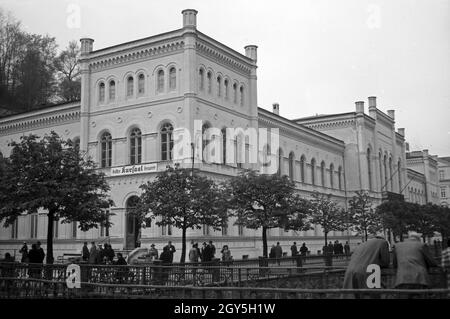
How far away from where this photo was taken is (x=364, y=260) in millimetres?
9336

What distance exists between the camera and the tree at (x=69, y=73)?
61719 mm

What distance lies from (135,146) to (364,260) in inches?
1228

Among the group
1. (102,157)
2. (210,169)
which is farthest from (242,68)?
(102,157)

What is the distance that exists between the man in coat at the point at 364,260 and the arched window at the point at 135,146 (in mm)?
30496

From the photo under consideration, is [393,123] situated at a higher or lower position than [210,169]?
higher

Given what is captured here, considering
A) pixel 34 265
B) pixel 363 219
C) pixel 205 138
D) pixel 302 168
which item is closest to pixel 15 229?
pixel 205 138

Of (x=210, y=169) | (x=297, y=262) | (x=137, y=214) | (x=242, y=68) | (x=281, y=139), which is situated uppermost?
(x=242, y=68)

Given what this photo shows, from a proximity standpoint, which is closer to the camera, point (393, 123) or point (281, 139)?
point (281, 139)

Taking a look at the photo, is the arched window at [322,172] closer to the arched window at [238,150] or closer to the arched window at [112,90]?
the arched window at [238,150]

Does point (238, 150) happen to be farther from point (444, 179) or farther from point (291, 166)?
point (444, 179)

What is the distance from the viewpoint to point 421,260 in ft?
29.6

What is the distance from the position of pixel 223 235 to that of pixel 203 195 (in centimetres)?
910

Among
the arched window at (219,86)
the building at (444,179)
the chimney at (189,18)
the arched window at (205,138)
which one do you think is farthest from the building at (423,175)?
the chimney at (189,18)
